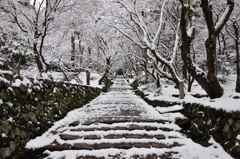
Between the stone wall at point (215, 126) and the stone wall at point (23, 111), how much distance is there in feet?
11.6

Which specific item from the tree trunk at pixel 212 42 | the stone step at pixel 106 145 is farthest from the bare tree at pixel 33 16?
the tree trunk at pixel 212 42

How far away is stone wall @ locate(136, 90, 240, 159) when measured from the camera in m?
2.74

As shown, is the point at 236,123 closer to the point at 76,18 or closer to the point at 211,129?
the point at 211,129

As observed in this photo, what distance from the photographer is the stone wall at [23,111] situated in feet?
8.32

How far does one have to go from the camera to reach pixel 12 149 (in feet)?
7.98

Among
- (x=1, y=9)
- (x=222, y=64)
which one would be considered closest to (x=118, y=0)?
(x=1, y=9)

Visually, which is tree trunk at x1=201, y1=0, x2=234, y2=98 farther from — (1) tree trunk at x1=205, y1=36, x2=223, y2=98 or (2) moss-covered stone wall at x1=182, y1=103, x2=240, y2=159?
(2) moss-covered stone wall at x1=182, y1=103, x2=240, y2=159

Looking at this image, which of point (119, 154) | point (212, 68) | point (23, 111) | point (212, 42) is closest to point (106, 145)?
point (119, 154)

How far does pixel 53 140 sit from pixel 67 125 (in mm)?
863

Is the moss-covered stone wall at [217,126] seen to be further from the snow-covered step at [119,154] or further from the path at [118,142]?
the snow-covered step at [119,154]

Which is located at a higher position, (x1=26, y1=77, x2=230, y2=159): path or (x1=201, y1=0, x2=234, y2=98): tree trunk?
(x1=201, y1=0, x2=234, y2=98): tree trunk

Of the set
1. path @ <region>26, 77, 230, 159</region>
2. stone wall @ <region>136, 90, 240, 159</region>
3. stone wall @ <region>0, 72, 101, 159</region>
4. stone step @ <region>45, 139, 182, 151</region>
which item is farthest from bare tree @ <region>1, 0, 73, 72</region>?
stone wall @ <region>136, 90, 240, 159</region>

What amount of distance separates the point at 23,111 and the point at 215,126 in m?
4.00

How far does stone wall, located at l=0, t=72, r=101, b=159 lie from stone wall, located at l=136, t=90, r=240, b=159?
3533 mm
